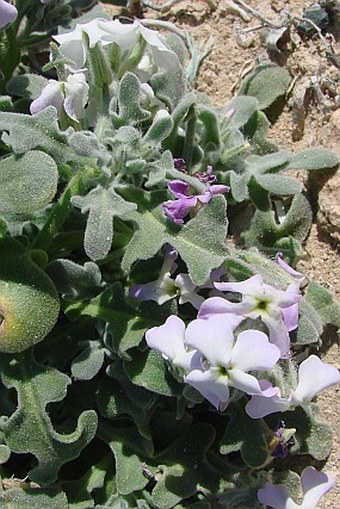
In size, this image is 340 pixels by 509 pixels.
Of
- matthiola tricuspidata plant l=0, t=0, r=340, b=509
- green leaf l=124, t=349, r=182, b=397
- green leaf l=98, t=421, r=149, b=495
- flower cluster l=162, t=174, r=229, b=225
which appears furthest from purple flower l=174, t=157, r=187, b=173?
green leaf l=98, t=421, r=149, b=495

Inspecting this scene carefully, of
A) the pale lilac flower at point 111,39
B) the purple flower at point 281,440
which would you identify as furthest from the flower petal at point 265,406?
the pale lilac flower at point 111,39

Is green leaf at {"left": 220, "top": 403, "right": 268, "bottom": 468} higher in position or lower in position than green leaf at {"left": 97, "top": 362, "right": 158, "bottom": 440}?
higher

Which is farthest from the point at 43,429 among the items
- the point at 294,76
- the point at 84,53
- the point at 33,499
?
the point at 294,76

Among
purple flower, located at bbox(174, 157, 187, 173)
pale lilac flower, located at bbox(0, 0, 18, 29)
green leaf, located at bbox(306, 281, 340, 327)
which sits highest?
pale lilac flower, located at bbox(0, 0, 18, 29)

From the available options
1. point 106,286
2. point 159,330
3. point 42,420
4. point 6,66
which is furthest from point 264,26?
point 42,420

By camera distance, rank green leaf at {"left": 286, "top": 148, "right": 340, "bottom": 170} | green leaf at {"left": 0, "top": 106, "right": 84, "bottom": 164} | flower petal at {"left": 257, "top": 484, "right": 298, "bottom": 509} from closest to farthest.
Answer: green leaf at {"left": 0, "top": 106, "right": 84, "bottom": 164} < flower petal at {"left": 257, "top": 484, "right": 298, "bottom": 509} < green leaf at {"left": 286, "top": 148, "right": 340, "bottom": 170}

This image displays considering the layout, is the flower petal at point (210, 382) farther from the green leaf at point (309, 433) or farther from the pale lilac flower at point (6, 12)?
the pale lilac flower at point (6, 12)

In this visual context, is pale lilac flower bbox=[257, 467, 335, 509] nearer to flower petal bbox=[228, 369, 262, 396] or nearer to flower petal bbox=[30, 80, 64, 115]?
flower petal bbox=[228, 369, 262, 396]

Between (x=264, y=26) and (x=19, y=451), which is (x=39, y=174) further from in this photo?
(x=264, y=26)
